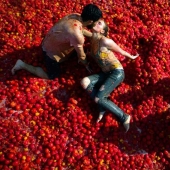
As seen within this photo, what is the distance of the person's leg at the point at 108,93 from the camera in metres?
5.55

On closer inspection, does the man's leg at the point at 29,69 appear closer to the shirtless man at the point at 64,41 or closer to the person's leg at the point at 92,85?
the shirtless man at the point at 64,41

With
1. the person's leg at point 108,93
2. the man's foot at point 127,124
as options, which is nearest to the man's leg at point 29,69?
the person's leg at point 108,93

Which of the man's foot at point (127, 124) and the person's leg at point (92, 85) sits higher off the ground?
the person's leg at point (92, 85)

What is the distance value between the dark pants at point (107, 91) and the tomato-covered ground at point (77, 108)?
0.72 feet

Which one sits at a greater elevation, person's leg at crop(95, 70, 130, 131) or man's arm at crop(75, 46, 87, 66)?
man's arm at crop(75, 46, 87, 66)

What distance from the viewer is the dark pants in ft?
18.2

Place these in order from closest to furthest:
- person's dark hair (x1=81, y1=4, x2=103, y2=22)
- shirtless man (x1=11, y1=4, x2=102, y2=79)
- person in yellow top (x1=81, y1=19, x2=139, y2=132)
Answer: person's dark hair (x1=81, y1=4, x2=103, y2=22) < shirtless man (x1=11, y1=4, x2=102, y2=79) < person in yellow top (x1=81, y1=19, x2=139, y2=132)

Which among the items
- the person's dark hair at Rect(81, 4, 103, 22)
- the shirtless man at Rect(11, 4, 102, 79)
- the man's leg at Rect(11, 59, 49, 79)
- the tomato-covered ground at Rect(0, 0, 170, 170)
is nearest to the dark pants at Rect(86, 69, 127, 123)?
the tomato-covered ground at Rect(0, 0, 170, 170)

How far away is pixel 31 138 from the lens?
5258mm

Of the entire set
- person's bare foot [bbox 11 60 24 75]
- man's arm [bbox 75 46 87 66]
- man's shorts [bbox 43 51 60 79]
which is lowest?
person's bare foot [bbox 11 60 24 75]

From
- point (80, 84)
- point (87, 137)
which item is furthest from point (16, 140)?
point (80, 84)

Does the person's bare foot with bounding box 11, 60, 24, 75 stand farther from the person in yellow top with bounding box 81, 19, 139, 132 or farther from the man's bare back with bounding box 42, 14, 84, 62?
the person in yellow top with bounding box 81, 19, 139, 132

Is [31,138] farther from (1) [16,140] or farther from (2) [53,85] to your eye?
(2) [53,85]

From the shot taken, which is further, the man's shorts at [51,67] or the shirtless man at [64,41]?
A: the man's shorts at [51,67]
